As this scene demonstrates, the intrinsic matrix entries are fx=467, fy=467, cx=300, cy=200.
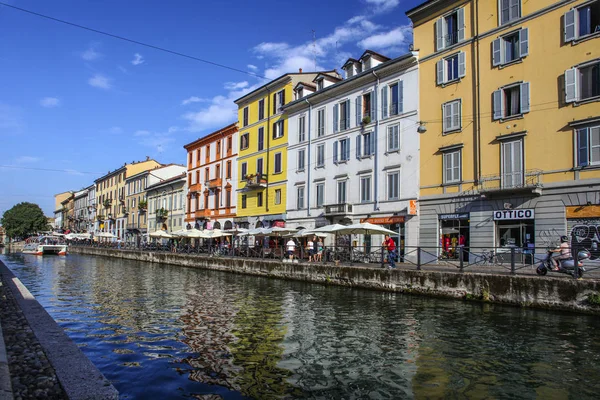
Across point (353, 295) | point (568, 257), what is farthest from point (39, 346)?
point (568, 257)

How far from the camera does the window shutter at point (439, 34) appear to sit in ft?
88.5

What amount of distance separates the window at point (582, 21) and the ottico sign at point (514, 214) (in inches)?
317

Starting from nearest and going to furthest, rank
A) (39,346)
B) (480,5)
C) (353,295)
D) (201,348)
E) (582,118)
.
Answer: (39,346), (201,348), (353,295), (582,118), (480,5)

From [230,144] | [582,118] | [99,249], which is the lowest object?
[99,249]

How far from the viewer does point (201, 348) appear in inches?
345

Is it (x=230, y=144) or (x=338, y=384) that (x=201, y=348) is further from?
(x=230, y=144)

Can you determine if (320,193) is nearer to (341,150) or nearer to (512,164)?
(341,150)

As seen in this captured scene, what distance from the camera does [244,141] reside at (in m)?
45.7

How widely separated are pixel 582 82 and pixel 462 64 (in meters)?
6.48

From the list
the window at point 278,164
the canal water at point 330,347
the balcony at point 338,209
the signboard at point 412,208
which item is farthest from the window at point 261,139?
the canal water at point 330,347

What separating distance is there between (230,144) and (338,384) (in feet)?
142

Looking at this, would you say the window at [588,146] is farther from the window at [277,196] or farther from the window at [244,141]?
the window at [244,141]

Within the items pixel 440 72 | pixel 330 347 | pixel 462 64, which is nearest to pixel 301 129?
pixel 440 72

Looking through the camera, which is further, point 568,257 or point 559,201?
point 559,201
